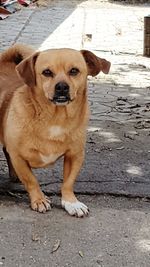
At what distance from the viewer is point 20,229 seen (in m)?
3.58

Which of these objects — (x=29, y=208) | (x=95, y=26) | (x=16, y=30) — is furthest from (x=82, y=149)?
(x=95, y=26)

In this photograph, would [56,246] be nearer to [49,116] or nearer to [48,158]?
[48,158]

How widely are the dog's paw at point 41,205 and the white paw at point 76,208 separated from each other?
0.11m

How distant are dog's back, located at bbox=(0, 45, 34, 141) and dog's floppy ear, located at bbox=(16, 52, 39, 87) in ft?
1.18

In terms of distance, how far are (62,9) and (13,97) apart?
36.5 ft

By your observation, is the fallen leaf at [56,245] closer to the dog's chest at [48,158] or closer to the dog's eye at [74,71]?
the dog's chest at [48,158]

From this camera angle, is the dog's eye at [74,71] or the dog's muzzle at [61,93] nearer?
the dog's muzzle at [61,93]

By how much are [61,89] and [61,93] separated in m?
0.02

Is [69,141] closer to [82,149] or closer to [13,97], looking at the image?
[82,149]

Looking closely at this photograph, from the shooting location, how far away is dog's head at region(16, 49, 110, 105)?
11.4 feet

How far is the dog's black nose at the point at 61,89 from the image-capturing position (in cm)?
346

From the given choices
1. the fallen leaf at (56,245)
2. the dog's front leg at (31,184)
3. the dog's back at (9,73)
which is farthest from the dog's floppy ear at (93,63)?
the fallen leaf at (56,245)

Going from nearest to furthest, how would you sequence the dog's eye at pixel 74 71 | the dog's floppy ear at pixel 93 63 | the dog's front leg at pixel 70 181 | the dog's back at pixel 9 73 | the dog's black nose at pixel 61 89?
the dog's black nose at pixel 61 89 → the dog's eye at pixel 74 71 → the dog's floppy ear at pixel 93 63 → the dog's front leg at pixel 70 181 → the dog's back at pixel 9 73

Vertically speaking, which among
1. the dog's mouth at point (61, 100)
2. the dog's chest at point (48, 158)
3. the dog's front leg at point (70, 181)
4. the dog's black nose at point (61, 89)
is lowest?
the dog's front leg at point (70, 181)
